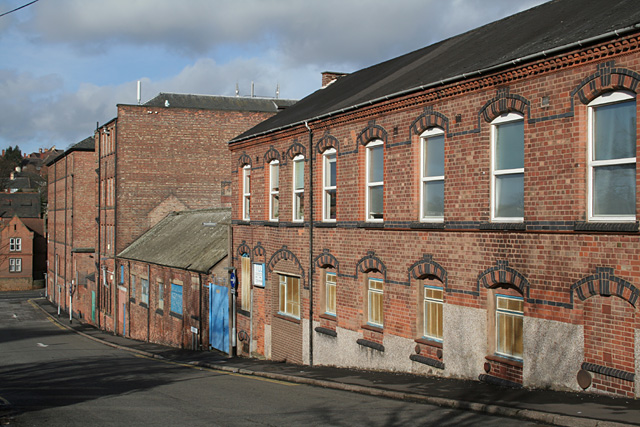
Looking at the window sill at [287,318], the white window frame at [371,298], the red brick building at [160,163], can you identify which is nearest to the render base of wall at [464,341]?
the white window frame at [371,298]

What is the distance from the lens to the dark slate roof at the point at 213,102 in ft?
146

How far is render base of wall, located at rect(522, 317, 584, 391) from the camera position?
35.3ft

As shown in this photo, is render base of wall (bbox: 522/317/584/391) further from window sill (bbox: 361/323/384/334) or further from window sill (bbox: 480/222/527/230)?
window sill (bbox: 361/323/384/334)

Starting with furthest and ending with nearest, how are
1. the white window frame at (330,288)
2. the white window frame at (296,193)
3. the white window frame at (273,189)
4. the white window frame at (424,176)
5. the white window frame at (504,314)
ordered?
the white window frame at (273,189) → the white window frame at (296,193) → the white window frame at (330,288) → the white window frame at (424,176) → the white window frame at (504,314)

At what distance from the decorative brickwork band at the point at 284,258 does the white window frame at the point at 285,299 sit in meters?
0.49

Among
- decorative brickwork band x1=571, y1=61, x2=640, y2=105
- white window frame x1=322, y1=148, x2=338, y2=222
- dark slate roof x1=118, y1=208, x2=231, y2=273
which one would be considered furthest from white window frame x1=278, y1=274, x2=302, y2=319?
decorative brickwork band x1=571, y1=61, x2=640, y2=105

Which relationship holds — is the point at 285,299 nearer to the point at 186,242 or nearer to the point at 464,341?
the point at 464,341

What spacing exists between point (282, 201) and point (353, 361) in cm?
598

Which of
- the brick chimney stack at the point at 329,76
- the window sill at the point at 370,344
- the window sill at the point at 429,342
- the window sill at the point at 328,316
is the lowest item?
the window sill at the point at 370,344

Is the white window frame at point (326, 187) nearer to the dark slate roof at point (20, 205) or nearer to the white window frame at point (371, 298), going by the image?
the white window frame at point (371, 298)

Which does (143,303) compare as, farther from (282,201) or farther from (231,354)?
(282,201)

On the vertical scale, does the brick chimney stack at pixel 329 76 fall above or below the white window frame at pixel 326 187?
above

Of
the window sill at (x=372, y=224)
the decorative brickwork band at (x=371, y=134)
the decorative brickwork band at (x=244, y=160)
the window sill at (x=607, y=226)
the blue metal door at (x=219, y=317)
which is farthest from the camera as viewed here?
the blue metal door at (x=219, y=317)

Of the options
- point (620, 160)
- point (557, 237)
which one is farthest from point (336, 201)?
point (620, 160)
